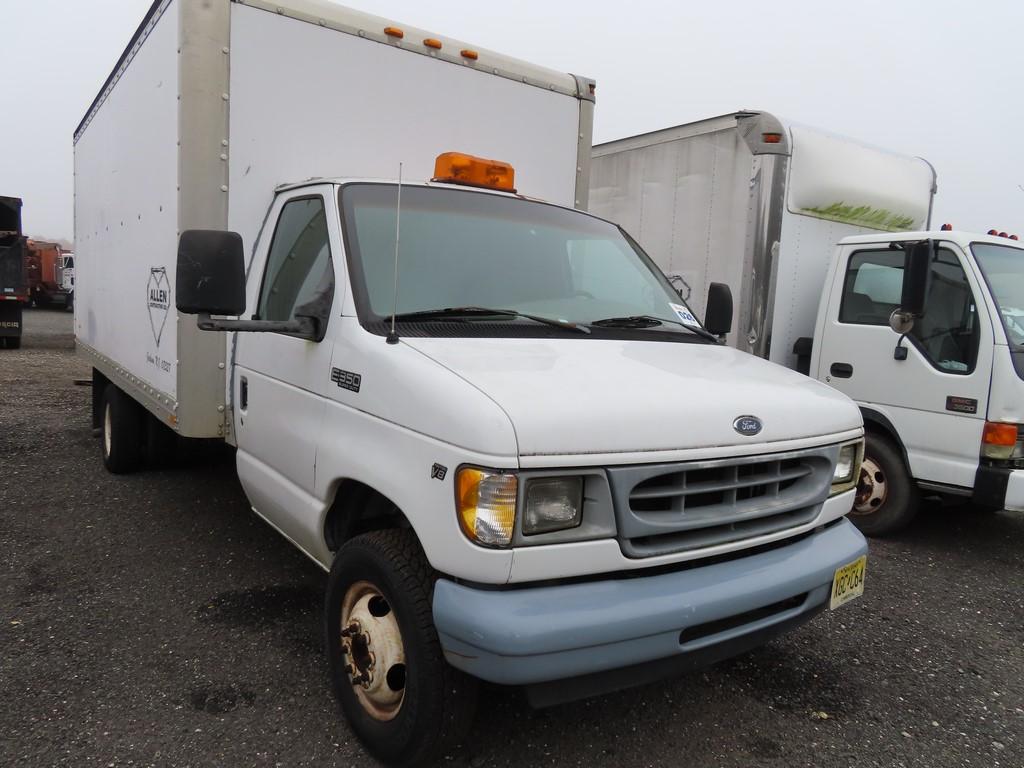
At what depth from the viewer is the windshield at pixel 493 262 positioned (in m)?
3.07

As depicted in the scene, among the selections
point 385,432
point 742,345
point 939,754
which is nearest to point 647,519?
point 385,432

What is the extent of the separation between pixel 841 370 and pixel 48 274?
3299cm

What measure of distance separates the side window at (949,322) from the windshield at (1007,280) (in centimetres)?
15

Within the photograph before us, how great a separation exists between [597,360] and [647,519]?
644 millimetres

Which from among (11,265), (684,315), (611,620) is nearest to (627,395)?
(611,620)

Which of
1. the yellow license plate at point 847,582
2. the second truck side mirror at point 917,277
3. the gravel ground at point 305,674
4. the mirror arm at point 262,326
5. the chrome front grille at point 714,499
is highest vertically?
the second truck side mirror at point 917,277

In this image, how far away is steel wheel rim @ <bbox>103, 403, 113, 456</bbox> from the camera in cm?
628

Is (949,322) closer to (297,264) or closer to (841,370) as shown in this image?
(841,370)

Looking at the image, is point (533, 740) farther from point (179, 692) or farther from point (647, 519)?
point (179, 692)

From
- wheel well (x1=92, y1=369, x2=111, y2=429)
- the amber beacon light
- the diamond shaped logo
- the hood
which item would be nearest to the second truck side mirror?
the hood

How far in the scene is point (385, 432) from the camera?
256 cm

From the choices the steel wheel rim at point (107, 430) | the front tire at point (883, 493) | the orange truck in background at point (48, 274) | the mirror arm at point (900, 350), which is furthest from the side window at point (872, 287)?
the orange truck in background at point (48, 274)

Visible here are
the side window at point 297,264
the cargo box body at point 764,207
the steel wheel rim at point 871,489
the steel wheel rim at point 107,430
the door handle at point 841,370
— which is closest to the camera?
the side window at point 297,264

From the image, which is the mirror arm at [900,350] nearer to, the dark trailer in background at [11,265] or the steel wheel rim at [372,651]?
the steel wheel rim at [372,651]
